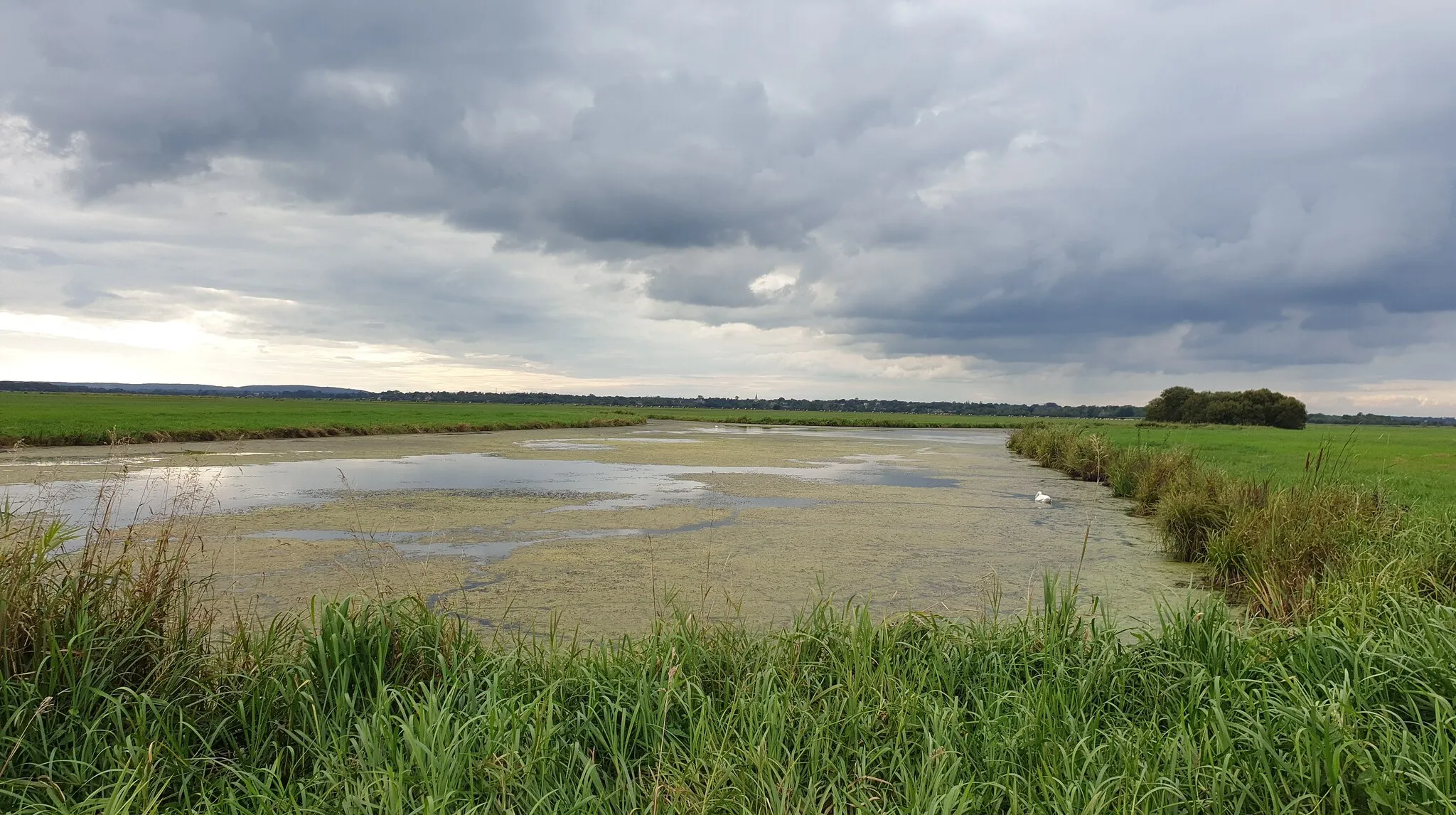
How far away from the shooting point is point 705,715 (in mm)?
3238

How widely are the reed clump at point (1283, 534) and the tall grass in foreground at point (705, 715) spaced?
1.21 metres

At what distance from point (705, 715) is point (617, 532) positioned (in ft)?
22.3

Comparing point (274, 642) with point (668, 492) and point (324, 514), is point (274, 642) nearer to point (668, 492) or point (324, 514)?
point (324, 514)

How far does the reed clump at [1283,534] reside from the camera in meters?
5.30

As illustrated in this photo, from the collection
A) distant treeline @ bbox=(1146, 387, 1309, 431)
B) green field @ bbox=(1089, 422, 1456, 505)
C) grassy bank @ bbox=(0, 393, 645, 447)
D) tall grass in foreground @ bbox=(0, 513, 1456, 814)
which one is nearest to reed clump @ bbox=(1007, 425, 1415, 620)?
green field @ bbox=(1089, 422, 1456, 505)

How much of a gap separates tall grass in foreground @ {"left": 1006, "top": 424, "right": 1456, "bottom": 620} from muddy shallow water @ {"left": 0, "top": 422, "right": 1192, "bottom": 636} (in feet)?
1.88

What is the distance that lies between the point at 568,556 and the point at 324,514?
15.7ft

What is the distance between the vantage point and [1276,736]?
10.2 ft

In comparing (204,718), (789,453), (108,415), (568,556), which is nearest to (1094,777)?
(204,718)

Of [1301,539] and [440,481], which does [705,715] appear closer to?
[1301,539]

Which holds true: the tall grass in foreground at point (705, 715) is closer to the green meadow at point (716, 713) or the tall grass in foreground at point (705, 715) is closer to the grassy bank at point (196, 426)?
→ the green meadow at point (716, 713)

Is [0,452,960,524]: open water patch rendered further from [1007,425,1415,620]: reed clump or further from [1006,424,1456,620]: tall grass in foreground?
[1006,424,1456,620]: tall grass in foreground

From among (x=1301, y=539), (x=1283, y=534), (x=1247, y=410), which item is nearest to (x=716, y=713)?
(x=1301, y=539)

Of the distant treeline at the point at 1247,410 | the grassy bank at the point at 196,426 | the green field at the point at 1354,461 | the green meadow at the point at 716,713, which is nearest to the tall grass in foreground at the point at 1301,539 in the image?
the green meadow at the point at 716,713
